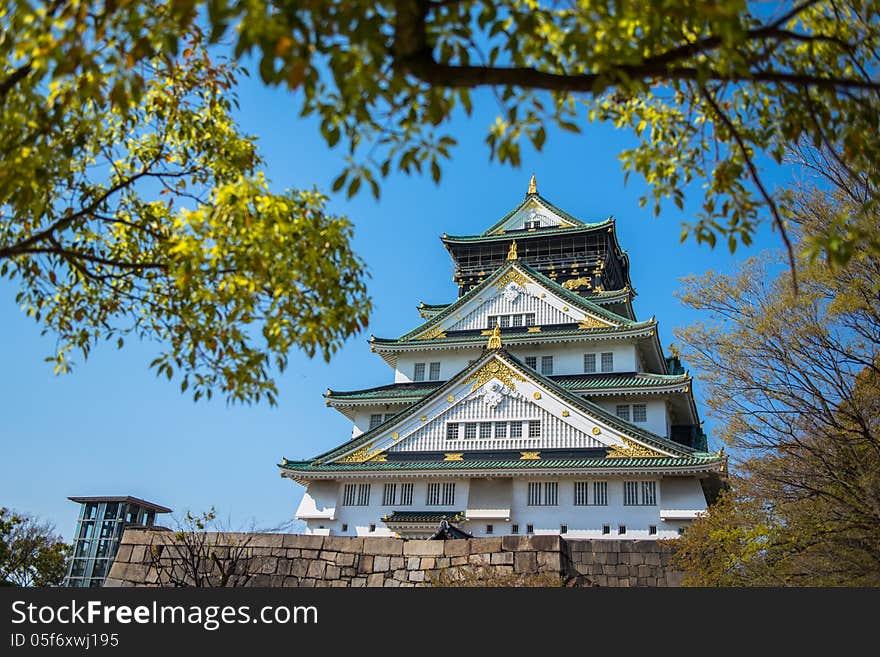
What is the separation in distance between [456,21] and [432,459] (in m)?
23.7

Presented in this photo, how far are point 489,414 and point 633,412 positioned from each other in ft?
20.6

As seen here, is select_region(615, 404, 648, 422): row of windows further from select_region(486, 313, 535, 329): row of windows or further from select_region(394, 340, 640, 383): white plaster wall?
select_region(486, 313, 535, 329): row of windows

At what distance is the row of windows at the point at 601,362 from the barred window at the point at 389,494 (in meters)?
9.79

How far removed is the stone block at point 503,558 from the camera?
13.7m

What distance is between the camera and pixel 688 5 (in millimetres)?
4789

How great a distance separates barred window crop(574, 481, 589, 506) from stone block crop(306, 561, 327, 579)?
1301 cm

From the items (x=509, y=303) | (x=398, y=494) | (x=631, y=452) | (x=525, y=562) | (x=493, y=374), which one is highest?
(x=509, y=303)

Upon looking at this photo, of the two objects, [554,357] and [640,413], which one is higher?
[554,357]

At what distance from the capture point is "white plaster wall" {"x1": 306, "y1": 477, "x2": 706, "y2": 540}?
24484 millimetres

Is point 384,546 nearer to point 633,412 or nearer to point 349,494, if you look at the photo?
point 349,494

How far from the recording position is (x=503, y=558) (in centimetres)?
1372

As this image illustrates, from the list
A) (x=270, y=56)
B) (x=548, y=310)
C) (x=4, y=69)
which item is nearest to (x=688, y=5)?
(x=270, y=56)

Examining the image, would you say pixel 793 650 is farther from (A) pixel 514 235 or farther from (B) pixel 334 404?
(A) pixel 514 235

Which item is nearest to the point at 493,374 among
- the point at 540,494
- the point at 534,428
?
the point at 534,428
